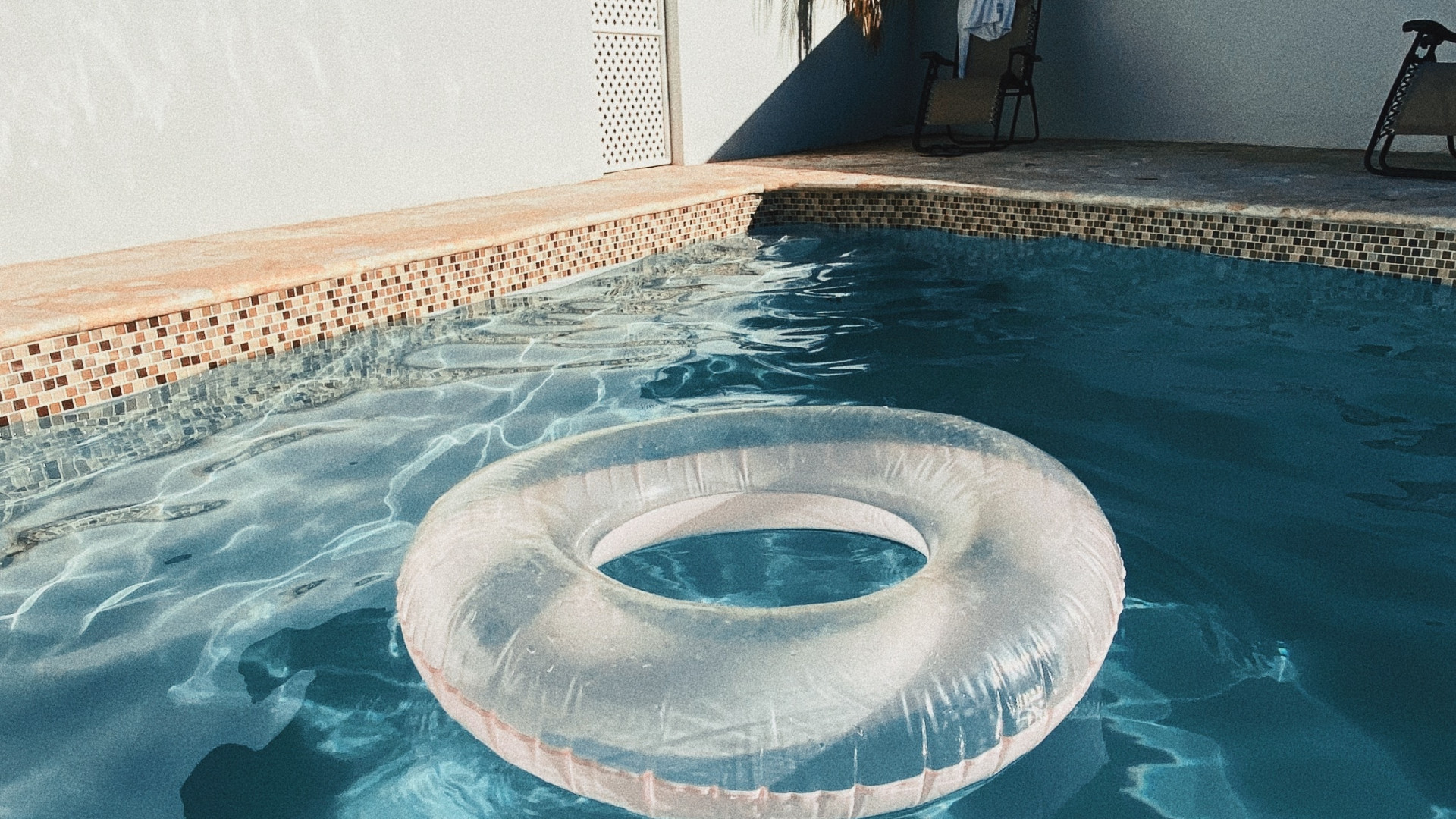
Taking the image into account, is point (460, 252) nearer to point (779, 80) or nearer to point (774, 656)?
point (774, 656)

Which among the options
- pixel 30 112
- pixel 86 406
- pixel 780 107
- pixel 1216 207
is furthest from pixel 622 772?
pixel 780 107

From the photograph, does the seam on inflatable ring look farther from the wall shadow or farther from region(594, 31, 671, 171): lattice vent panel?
the wall shadow

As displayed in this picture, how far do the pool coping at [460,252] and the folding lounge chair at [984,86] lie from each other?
1.15 meters

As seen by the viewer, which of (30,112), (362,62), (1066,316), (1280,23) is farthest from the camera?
(1280,23)

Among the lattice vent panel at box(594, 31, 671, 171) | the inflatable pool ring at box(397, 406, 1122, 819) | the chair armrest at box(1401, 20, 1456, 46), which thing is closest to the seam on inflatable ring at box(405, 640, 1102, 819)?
the inflatable pool ring at box(397, 406, 1122, 819)

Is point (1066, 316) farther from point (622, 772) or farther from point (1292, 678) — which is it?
Result: point (622, 772)

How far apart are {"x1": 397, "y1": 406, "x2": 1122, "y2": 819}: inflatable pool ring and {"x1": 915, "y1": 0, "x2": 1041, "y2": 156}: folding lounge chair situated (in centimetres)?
588

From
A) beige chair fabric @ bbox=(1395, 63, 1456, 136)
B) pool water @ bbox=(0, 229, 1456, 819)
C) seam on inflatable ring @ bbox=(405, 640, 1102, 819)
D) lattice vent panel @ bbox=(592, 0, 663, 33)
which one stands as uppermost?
lattice vent panel @ bbox=(592, 0, 663, 33)

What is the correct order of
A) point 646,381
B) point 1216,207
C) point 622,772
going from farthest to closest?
point 1216,207 → point 646,381 → point 622,772

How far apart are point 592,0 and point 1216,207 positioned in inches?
155

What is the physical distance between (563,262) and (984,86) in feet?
11.7

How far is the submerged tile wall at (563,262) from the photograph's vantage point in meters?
3.46

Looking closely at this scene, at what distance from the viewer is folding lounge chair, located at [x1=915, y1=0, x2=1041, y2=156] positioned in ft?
24.2

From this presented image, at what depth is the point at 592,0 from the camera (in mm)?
6945
